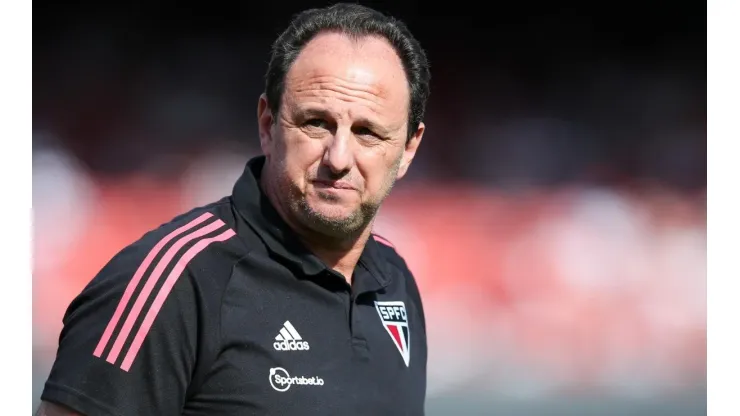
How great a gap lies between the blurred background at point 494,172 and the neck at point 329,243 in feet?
9.32

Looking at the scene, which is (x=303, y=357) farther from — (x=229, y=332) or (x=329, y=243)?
(x=329, y=243)

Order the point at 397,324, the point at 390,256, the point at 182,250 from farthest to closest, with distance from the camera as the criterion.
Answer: the point at 390,256 → the point at 397,324 → the point at 182,250

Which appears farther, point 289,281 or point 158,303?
point 289,281

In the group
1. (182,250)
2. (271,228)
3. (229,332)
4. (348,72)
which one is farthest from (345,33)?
(229,332)

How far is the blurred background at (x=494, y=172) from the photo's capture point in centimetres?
490

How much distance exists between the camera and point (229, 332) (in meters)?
1.64

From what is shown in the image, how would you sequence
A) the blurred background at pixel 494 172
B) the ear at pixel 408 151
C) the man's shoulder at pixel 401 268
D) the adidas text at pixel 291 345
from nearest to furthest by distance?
the adidas text at pixel 291 345, the ear at pixel 408 151, the man's shoulder at pixel 401 268, the blurred background at pixel 494 172

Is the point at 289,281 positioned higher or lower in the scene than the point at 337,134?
lower

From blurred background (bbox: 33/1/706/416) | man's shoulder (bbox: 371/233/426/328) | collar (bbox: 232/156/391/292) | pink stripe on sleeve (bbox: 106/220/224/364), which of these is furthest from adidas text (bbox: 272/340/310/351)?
blurred background (bbox: 33/1/706/416)

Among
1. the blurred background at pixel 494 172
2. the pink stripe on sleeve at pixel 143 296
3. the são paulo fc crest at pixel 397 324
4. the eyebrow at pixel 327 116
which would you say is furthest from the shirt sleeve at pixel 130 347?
the blurred background at pixel 494 172

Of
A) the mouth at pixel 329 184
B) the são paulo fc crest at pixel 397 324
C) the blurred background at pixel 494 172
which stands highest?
the blurred background at pixel 494 172

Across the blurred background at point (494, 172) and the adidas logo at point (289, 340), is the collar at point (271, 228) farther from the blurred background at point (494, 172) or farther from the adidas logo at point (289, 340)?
the blurred background at point (494, 172)

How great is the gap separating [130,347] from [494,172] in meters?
3.92

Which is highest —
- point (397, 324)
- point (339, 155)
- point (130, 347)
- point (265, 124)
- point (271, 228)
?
point (265, 124)
